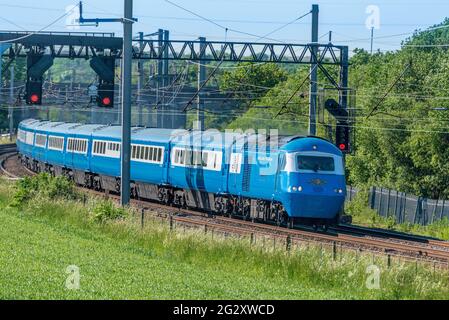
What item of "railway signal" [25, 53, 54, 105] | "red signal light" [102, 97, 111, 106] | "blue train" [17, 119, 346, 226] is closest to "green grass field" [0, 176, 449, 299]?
"blue train" [17, 119, 346, 226]

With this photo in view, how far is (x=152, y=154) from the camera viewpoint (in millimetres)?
43938

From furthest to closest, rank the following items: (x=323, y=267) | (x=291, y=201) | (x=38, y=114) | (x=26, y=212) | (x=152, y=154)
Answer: (x=38, y=114), (x=152, y=154), (x=26, y=212), (x=291, y=201), (x=323, y=267)

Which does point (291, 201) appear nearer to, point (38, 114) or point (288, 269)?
point (288, 269)

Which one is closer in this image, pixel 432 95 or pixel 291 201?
pixel 291 201

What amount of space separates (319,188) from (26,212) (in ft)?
32.2

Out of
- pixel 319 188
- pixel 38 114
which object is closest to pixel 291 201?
pixel 319 188

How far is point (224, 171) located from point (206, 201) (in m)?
2.75

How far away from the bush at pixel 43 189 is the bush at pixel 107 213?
6.51 m

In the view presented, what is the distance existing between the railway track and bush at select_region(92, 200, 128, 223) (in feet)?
2.25

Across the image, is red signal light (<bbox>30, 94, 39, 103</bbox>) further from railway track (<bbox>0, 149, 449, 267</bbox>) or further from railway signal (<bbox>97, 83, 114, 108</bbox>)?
railway track (<bbox>0, 149, 449, 267</bbox>)

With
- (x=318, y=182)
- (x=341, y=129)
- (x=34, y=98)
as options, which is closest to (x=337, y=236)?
(x=318, y=182)

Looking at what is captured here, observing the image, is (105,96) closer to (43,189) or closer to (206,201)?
(43,189)
